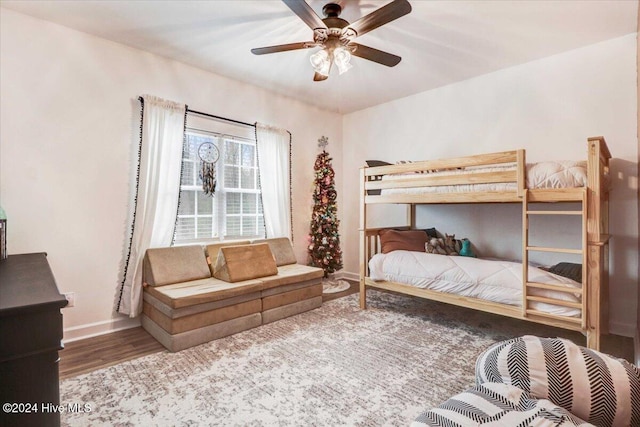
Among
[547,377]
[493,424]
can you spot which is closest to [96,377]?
[493,424]

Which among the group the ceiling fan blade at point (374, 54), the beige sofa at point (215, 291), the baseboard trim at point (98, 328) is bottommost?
the baseboard trim at point (98, 328)

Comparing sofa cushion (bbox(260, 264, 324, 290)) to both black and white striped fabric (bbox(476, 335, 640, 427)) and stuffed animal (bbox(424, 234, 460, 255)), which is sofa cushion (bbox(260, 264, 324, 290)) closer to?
stuffed animal (bbox(424, 234, 460, 255))

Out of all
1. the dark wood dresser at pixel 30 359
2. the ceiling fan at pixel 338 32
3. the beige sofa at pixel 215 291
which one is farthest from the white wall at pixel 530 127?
the dark wood dresser at pixel 30 359

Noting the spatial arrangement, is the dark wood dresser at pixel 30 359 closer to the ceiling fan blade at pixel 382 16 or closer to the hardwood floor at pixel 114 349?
the hardwood floor at pixel 114 349

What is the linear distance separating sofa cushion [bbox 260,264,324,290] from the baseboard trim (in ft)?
4.58

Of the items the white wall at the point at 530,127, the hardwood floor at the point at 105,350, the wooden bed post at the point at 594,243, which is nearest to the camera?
the wooden bed post at the point at 594,243

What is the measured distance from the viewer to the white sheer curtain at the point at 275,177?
14.0 feet

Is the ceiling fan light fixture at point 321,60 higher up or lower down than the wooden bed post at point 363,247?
higher up

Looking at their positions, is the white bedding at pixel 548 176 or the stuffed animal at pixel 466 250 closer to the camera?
the white bedding at pixel 548 176

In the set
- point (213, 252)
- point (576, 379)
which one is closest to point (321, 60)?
point (213, 252)

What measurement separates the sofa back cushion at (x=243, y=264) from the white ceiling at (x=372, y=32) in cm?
213

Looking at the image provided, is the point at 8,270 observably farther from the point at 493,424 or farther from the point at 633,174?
the point at 633,174

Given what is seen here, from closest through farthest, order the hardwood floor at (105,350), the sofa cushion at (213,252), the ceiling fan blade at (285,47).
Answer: the hardwood floor at (105,350), the ceiling fan blade at (285,47), the sofa cushion at (213,252)

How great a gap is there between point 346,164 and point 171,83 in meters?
3.00
